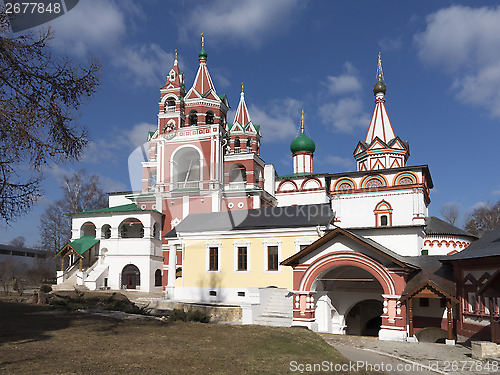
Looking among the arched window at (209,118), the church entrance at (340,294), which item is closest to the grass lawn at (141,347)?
the church entrance at (340,294)

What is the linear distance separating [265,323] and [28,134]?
46.3 ft

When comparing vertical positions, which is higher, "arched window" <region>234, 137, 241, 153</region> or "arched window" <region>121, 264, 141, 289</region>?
"arched window" <region>234, 137, 241, 153</region>

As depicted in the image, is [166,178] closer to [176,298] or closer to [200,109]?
[200,109]

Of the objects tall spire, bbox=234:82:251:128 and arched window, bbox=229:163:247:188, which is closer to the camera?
arched window, bbox=229:163:247:188

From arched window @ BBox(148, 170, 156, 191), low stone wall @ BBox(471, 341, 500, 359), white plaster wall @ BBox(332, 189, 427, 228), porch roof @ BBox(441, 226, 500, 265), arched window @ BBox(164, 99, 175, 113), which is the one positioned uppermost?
arched window @ BBox(164, 99, 175, 113)

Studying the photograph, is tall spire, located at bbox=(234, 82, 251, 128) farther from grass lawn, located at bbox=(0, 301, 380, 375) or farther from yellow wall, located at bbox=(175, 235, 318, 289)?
grass lawn, located at bbox=(0, 301, 380, 375)

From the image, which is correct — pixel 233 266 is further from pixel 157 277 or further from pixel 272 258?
pixel 157 277

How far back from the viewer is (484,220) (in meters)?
54.1

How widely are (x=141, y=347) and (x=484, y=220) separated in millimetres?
53260

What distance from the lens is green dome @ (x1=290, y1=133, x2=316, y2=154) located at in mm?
45969

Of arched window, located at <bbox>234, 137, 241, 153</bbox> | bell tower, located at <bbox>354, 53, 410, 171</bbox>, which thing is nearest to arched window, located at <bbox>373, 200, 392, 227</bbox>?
bell tower, located at <bbox>354, 53, 410, 171</bbox>

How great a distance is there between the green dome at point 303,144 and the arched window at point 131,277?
66.2ft

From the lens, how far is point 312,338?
13.9 meters

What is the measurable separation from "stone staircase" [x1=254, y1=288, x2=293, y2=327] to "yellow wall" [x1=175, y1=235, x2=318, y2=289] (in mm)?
2279
